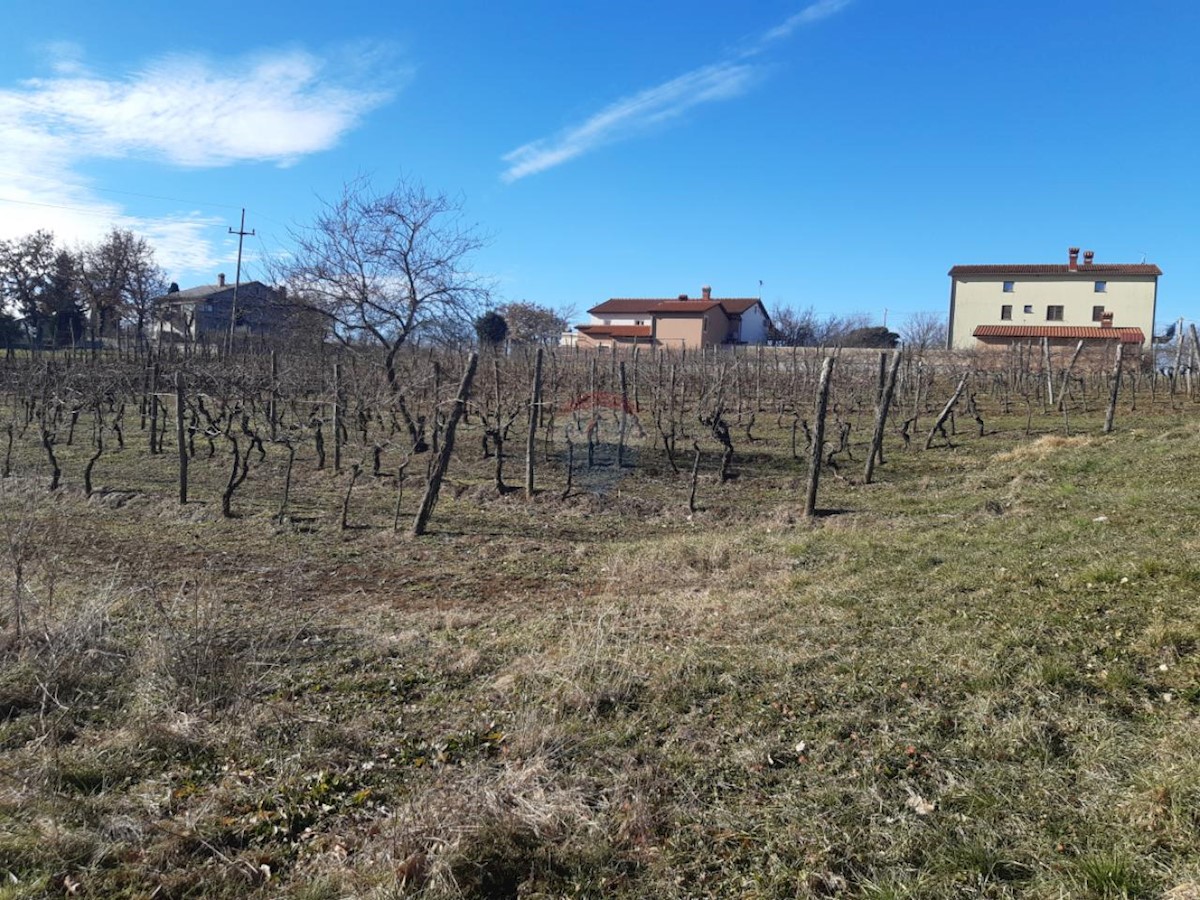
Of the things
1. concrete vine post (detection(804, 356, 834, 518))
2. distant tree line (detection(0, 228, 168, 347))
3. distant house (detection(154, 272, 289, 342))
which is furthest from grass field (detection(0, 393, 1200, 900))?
Answer: distant tree line (detection(0, 228, 168, 347))

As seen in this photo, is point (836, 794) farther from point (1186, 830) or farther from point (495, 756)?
point (495, 756)

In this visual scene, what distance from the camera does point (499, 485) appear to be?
9938mm

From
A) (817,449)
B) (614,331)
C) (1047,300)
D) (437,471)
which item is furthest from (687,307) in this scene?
(437,471)

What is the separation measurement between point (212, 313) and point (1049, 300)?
141 feet

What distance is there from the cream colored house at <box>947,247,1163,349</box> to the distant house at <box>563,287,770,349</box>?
1098cm

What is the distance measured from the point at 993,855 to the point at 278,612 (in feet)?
14.9

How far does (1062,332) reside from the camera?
3681cm

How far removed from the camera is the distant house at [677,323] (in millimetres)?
43844

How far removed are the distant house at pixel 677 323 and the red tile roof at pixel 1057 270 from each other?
11449mm

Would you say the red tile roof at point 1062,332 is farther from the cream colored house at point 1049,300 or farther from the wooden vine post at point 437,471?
the wooden vine post at point 437,471

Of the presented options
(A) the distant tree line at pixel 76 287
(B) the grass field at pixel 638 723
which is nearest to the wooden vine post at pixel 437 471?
(B) the grass field at pixel 638 723

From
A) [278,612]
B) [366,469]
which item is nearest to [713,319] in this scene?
[366,469]

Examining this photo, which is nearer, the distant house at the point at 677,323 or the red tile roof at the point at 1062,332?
the red tile roof at the point at 1062,332

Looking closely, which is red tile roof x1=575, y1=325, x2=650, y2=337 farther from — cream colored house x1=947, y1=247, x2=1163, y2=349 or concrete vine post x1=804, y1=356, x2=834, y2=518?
concrete vine post x1=804, y1=356, x2=834, y2=518
